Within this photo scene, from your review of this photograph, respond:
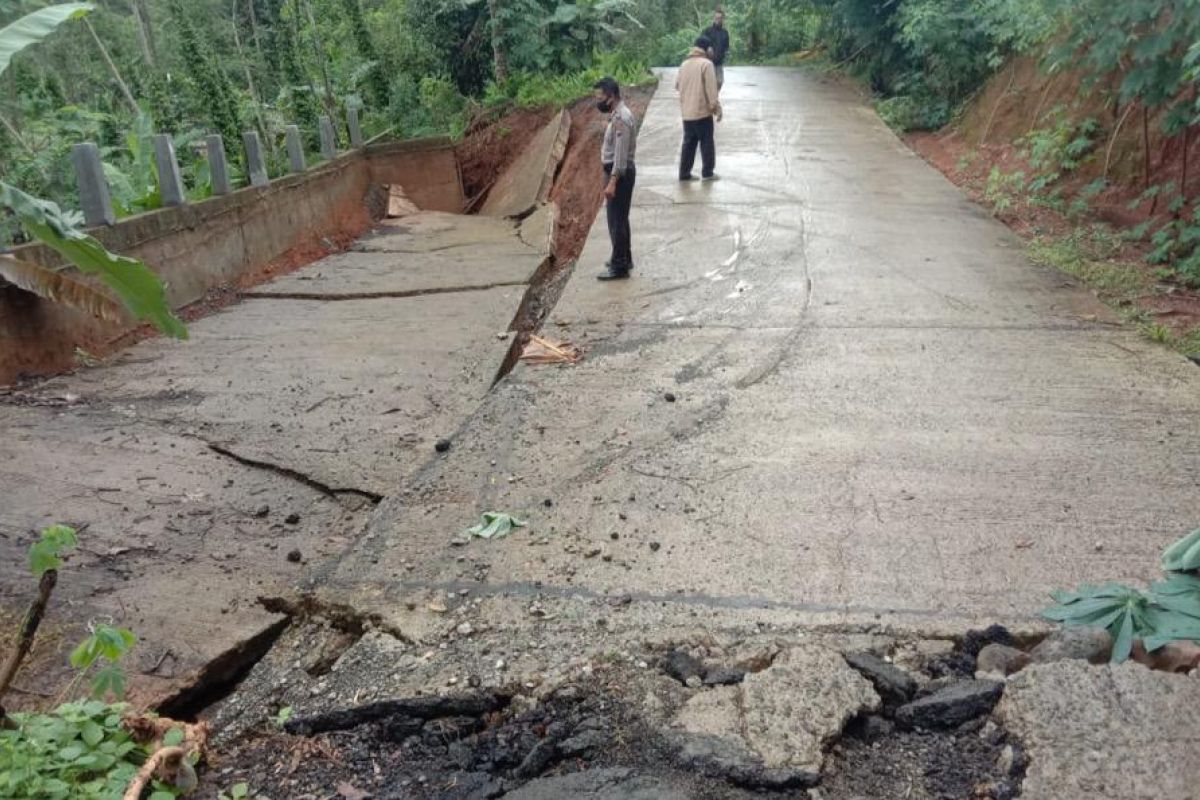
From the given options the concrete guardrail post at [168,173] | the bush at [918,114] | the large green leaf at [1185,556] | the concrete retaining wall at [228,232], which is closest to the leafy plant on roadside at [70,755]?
the large green leaf at [1185,556]

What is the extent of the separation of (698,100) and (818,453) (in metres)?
6.89

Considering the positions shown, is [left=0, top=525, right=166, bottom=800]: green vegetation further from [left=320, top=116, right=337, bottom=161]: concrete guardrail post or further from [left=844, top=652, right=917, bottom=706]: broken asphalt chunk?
[left=320, top=116, right=337, bottom=161]: concrete guardrail post

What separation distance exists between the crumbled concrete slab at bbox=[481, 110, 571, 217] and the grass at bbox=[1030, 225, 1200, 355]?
6966 millimetres

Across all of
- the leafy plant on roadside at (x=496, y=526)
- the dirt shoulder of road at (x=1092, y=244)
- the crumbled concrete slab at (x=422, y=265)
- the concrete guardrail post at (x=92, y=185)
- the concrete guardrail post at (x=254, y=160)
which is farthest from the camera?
the concrete guardrail post at (x=254, y=160)

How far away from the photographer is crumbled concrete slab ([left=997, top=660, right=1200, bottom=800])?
7.61ft

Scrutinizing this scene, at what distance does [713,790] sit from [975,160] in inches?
465

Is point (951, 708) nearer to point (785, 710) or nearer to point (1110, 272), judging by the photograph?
point (785, 710)

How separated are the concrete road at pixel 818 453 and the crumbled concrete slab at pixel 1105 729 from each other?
0.61 meters

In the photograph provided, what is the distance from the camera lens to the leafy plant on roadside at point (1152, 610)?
→ 2.72m

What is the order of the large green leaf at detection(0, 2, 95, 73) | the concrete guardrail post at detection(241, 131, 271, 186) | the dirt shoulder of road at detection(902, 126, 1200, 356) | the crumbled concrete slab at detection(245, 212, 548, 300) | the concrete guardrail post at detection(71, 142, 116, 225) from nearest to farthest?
the large green leaf at detection(0, 2, 95, 73) < the dirt shoulder of road at detection(902, 126, 1200, 356) < the concrete guardrail post at detection(71, 142, 116, 225) < the crumbled concrete slab at detection(245, 212, 548, 300) < the concrete guardrail post at detection(241, 131, 271, 186)

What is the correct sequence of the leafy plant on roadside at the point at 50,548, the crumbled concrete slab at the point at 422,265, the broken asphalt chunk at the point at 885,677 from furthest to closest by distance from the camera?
1. the crumbled concrete slab at the point at 422,265
2. the broken asphalt chunk at the point at 885,677
3. the leafy plant on roadside at the point at 50,548

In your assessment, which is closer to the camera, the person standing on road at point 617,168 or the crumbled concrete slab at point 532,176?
the person standing on road at point 617,168

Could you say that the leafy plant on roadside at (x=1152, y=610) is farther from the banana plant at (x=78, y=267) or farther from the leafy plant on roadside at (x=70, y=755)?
the banana plant at (x=78, y=267)

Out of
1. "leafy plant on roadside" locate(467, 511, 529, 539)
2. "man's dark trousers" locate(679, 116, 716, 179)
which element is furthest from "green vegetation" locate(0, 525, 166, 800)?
"man's dark trousers" locate(679, 116, 716, 179)
